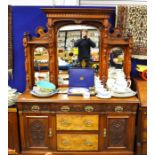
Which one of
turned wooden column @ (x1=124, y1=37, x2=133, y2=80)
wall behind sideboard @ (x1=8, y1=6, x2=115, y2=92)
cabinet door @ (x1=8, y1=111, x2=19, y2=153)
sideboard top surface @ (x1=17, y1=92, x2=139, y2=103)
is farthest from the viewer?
wall behind sideboard @ (x1=8, y1=6, x2=115, y2=92)

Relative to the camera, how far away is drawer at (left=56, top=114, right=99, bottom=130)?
9.20 feet

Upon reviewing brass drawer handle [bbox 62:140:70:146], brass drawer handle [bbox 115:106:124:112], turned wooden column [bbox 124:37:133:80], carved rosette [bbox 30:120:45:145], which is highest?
turned wooden column [bbox 124:37:133:80]

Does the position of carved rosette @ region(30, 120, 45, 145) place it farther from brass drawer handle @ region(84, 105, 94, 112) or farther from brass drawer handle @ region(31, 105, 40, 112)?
brass drawer handle @ region(84, 105, 94, 112)

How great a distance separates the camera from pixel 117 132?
2.86 meters

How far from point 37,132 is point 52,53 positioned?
920 mm

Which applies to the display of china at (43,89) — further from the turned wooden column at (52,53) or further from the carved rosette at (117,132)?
the carved rosette at (117,132)

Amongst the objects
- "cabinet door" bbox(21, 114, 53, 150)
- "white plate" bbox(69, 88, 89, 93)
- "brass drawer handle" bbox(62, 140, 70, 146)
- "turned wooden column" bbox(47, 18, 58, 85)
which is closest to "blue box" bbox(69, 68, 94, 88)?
"white plate" bbox(69, 88, 89, 93)

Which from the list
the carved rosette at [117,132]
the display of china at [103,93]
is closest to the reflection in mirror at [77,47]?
the display of china at [103,93]

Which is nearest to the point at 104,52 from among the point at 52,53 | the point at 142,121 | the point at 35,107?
the point at 52,53

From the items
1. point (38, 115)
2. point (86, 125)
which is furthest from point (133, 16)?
point (38, 115)

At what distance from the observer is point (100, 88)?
292 centimetres
